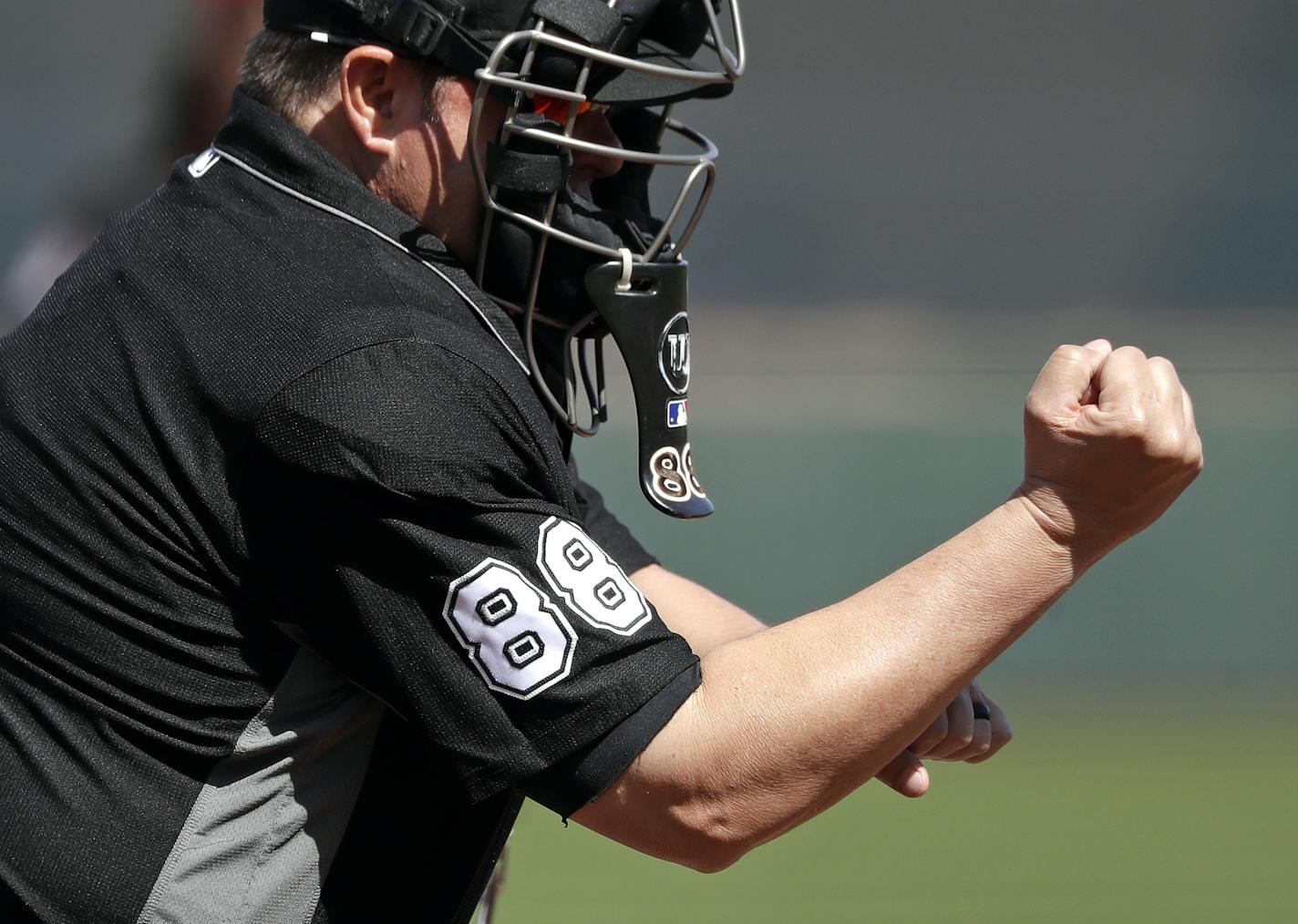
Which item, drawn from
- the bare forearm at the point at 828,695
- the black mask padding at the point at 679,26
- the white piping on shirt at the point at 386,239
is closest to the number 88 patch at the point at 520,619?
the bare forearm at the point at 828,695

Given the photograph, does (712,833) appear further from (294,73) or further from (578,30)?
(294,73)

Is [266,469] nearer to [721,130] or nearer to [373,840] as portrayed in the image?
[373,840]

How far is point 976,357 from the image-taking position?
562cm

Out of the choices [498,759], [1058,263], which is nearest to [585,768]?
[498,759]

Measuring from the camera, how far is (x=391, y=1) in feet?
4.88

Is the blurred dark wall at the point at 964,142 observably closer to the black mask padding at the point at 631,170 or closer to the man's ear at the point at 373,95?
the black mask padding at the point at 631,170

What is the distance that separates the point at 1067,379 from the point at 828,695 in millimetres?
397

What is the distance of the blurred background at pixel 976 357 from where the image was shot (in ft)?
12.7

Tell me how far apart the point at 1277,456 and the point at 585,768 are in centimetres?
449

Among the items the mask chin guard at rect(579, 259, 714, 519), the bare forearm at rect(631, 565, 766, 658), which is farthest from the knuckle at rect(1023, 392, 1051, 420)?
the bare forearm at rect(631, 565, 766, 658)

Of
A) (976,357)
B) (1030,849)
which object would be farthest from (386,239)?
(976,357)

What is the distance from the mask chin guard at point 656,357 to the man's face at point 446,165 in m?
0.15

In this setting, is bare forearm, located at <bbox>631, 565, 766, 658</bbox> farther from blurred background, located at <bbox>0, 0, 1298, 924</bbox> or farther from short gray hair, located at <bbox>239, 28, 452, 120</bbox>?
blurred background, located at <bbox>0, 0, 1298, 924</bbox>

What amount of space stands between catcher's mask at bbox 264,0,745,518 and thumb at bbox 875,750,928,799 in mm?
356
